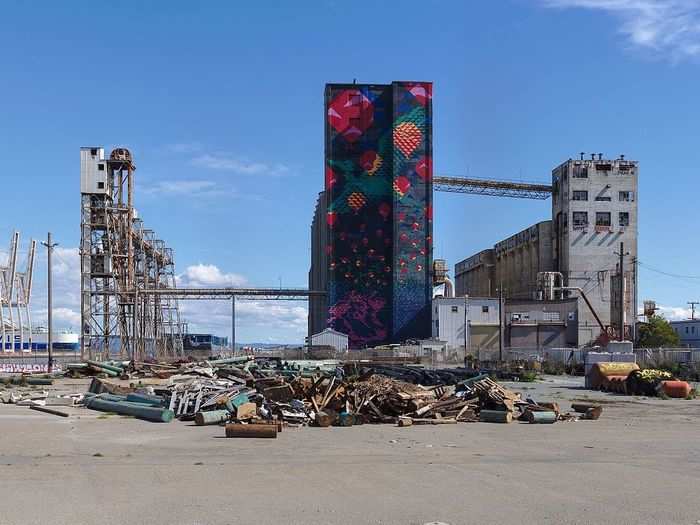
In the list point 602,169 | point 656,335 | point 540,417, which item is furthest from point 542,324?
point 540,417

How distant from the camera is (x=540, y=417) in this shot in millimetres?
24094

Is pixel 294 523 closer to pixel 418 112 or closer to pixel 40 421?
pixel 40 421

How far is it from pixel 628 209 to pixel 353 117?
1307 inches

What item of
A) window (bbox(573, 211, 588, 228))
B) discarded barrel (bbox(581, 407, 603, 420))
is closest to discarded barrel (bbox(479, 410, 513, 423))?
discarded barrel (bbox(581, 407, 603, 420))

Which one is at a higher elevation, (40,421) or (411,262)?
(411,262)

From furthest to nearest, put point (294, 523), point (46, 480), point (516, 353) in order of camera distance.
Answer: point (516, 353), point (46, 480), point (294, 523)

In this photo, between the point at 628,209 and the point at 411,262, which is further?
the point at 628,209

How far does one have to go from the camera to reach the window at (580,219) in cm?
9325

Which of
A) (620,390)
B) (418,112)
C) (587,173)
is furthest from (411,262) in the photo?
Answer: (620,390)

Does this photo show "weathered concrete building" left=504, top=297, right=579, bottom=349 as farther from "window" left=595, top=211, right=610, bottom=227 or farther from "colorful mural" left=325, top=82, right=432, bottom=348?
"window" left=595, top=211, right=610, bottom=227

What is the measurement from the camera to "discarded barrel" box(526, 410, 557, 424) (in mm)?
24094

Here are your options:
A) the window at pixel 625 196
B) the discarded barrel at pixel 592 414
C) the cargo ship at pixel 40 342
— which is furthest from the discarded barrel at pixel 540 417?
the cargo ship at pixel 40 342

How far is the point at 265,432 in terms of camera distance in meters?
19.7

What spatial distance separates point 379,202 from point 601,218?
85.6 feet
